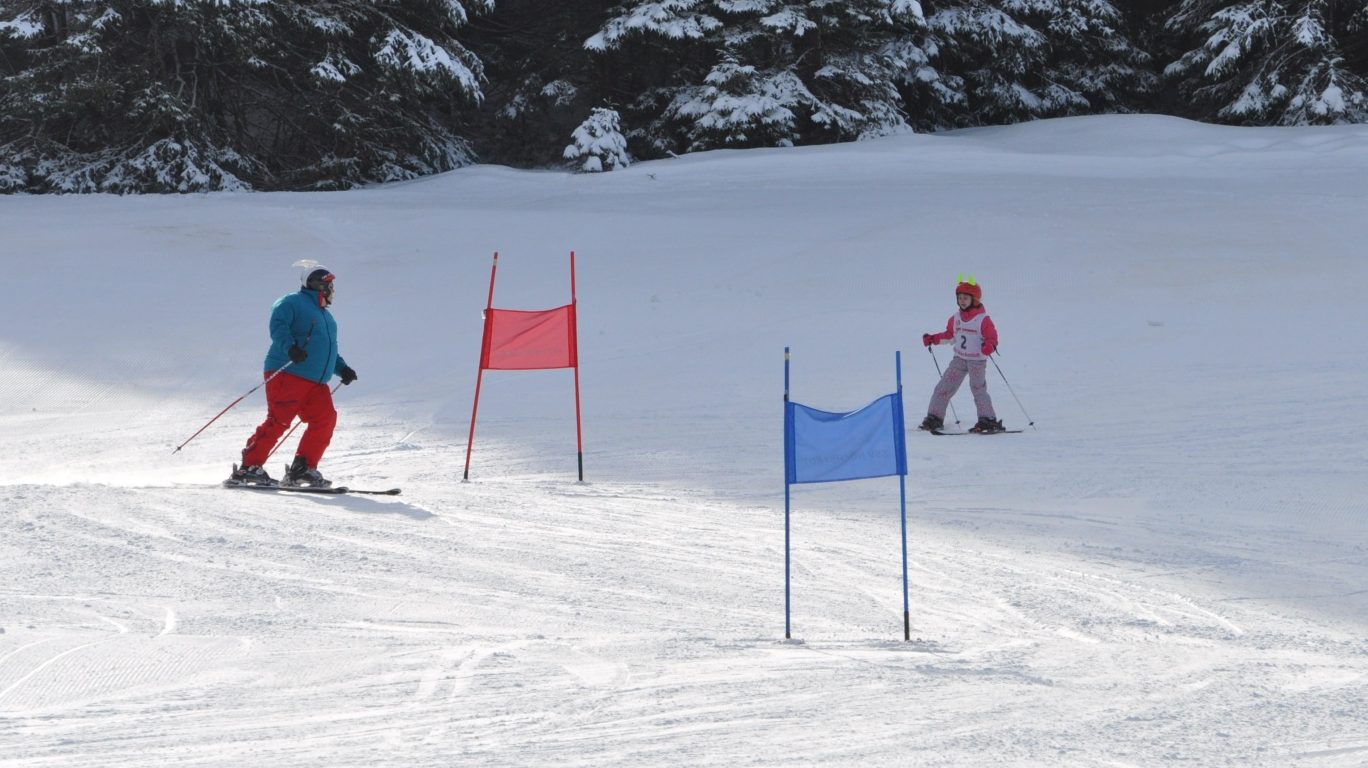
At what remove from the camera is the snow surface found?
4.06m

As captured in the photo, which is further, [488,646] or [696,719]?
[488,646]

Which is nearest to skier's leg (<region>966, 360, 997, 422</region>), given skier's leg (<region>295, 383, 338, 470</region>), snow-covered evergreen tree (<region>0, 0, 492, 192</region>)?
skier's leg (<region>295, 383, 338, 470</region>)

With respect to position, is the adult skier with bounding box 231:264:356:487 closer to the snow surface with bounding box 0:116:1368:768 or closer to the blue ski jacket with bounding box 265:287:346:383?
the blue ski jacket with bounding box 265:287:346:383

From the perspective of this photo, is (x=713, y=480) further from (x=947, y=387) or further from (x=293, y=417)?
(x=293, y=417)

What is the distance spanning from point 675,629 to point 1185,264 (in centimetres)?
1170

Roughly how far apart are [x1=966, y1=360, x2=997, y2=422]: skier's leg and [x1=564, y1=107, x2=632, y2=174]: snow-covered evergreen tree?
1033 centimetres

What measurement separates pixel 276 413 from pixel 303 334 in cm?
50

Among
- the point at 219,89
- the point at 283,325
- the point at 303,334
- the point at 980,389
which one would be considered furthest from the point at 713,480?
the point at 219,89


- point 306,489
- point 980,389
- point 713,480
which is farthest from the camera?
point 980,389

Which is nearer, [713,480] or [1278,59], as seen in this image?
[713,480]

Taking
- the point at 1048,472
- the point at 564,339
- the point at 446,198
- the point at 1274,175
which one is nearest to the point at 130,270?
the point at 446,198

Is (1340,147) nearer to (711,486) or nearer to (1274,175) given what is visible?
(1274,175)

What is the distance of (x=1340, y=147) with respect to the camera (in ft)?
61.4

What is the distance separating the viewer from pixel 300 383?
26.1 ft
